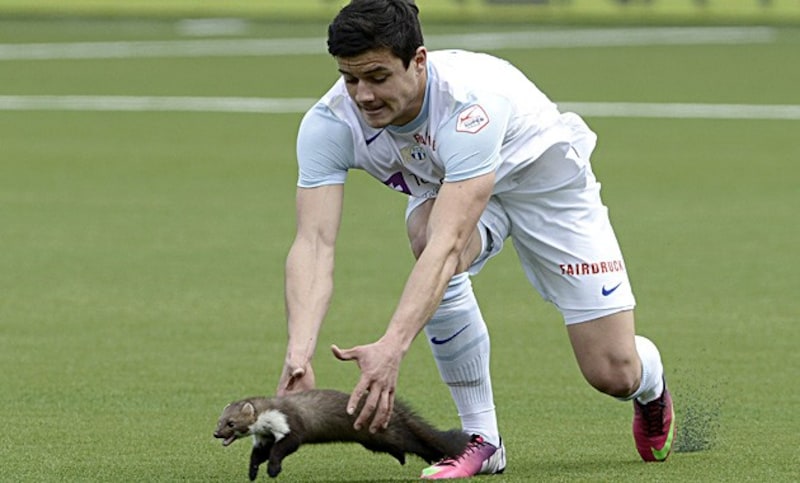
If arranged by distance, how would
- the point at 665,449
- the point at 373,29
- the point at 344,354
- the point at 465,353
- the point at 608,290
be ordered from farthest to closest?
the point at 665,449 → the point at 465,353 → the point at 608,290 → the point at 373,29 → the point at 344,354

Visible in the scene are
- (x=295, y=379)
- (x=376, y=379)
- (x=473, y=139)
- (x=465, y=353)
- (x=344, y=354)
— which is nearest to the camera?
(x=344, y=354)

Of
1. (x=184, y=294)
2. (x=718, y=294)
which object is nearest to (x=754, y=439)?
(x=718, y=294)

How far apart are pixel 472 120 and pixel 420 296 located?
72cm

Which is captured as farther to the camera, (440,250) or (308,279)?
(308,279)

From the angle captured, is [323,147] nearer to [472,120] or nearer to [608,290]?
[472,120]

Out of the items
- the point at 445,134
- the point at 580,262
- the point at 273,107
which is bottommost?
the point at 273,107

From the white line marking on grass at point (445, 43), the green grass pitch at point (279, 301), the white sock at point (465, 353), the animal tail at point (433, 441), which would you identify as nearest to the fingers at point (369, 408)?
the animal tail at point (433, 441)

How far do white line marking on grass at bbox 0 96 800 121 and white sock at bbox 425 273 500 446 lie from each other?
16621 mm

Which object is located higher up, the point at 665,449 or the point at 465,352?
the point at 465,352

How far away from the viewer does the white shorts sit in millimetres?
7289

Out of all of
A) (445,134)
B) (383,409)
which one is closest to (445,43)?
(445,134)

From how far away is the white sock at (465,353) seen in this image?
754 cm

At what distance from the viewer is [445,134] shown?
6.61 meters

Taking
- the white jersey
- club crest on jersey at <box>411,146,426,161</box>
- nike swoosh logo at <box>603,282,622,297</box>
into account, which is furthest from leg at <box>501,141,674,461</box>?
club crest on jersey at <box>411,146,426,161</box>
